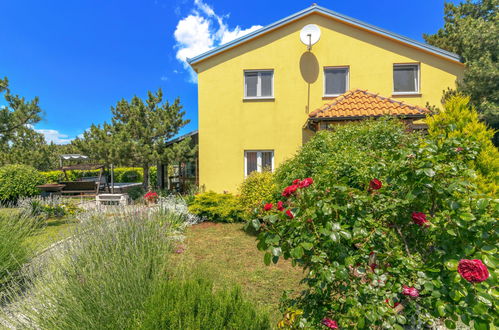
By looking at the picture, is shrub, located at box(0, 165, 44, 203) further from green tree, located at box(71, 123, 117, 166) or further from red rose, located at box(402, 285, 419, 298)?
red rose, located at box(402, 285, 419, 298)

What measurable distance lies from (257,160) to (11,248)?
805 cm

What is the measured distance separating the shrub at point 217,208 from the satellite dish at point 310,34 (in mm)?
7443

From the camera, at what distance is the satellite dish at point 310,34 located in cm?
963

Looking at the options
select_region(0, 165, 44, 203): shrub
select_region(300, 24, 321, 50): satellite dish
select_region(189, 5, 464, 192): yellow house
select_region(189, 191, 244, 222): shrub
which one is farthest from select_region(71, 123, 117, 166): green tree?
select_region(300, 24, 321, 50): satellite dish

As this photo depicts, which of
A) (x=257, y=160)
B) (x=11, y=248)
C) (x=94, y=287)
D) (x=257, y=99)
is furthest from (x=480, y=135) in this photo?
(x=11, y=248)

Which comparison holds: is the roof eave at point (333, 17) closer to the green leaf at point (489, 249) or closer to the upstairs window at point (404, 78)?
the upstairs window at point (404, 78)

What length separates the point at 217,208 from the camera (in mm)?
8422

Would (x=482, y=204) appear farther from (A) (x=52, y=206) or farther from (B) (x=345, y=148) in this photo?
(A) (x=52, y=206)

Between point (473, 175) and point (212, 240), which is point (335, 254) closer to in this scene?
point (473, 175)

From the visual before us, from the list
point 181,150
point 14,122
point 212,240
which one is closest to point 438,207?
point 212,240

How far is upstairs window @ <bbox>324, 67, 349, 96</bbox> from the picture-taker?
404 inches

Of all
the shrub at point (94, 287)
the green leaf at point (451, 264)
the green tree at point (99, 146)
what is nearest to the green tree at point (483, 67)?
the green leaf at point (451, 264)

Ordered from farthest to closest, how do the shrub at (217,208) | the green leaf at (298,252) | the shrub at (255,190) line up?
1. the shrub at (217,208)
2. the shrub at (255,190)
3. the green leaf at (298,252)

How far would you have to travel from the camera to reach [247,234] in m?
7.15
